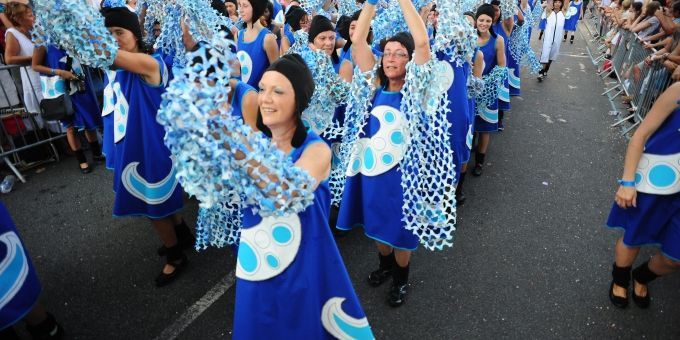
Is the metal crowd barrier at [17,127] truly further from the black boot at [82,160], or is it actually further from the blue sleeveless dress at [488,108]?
the blue sleeveless dress at [488,108]

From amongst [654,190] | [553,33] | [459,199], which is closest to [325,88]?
[459,199]

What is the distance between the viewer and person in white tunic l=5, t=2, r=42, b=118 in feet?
15.3

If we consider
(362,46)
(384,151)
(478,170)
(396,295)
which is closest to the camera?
(384,151)

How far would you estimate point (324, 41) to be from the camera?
370 centimetres

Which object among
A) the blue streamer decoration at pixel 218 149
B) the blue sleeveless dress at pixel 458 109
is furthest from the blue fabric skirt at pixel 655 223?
the blue streamer decoration at pixel 218 149

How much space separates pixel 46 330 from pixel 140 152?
1.31 m

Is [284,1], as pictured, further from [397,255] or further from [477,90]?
[397,255]

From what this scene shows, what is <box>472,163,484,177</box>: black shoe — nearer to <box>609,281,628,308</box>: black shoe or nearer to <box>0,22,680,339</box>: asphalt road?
<box>0,22,680,339</box>: asphalt road

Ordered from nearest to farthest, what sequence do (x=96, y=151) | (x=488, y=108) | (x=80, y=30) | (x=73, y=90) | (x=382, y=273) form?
(x=80, y=30) → (x=382, y=273) → (x=488, y=108) → (x=73, y=90) → (x=96, y=151)

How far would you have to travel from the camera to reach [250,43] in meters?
4.17

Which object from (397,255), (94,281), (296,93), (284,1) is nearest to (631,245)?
(397,255)

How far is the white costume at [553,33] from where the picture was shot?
8578 millimetres

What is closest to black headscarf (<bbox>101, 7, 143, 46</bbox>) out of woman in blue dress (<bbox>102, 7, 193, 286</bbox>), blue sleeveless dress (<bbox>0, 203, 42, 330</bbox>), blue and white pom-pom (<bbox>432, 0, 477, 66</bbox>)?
woman in blue dress (<bbox>102, 7, 193, 286</bbox>)

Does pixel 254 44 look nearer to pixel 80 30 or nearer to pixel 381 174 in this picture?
pixel 80 30
